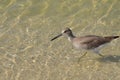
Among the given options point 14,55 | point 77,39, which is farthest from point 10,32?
point 77,39

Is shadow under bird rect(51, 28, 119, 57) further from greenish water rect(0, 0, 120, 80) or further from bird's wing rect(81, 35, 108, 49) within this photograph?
greenish water rect(0, 0, 120, 80)

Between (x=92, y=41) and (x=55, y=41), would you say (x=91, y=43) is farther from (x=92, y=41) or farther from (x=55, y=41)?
(x=55, y=41)

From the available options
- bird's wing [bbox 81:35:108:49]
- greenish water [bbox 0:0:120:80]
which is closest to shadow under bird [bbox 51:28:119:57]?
bird's wing [bbox 81:35:108:49]

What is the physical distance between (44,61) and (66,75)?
84 centimetres

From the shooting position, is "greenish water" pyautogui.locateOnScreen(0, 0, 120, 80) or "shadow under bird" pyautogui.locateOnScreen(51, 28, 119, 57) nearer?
"greenish water" pyautogui.locateOnScreen(0, 0, 120, 80)

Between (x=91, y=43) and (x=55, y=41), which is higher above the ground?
(x=55, y=41)

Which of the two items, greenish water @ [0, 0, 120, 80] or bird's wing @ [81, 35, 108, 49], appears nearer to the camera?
greenish water @ [0, 0, 120, 80]

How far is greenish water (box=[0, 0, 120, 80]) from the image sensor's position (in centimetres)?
898

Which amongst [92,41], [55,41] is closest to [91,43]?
[92,41]

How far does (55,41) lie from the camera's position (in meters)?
10.3

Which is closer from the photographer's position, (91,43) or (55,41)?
(91,43)

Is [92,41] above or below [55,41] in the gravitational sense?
below

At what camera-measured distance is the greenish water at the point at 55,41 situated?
8.98 metres

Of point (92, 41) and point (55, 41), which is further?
point (55, 41)
